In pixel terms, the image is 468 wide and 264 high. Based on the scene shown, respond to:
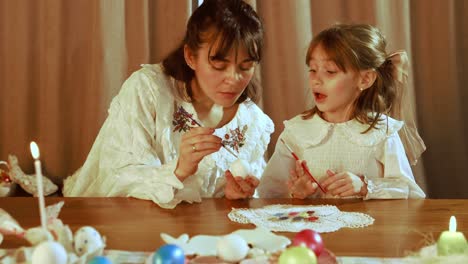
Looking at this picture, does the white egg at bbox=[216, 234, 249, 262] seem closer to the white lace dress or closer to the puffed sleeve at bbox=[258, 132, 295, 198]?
the white lace dress

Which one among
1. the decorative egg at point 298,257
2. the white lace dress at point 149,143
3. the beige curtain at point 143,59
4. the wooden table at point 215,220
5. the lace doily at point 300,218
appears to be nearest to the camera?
the decorative egg at point 298,257

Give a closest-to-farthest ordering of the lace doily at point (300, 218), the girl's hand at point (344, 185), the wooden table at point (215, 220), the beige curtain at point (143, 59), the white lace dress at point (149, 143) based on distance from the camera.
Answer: the wooden table at point (215, 220) → the lace doily at point (300, 218) → the girl's hand at point (344, 185) → the white lace dress at point (149, 143) → the beige curtain at point (143, 59)

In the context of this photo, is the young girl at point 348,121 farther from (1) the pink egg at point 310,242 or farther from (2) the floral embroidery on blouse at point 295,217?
(1) the pink egg at point 310,242

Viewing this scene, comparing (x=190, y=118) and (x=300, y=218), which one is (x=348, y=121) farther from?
(x=300, y=218)

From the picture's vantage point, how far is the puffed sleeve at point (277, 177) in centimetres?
163

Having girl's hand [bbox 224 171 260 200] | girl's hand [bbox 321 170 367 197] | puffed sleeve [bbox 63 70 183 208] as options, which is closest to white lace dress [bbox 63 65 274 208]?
puffed sleeve [bbox 63 70 183 208]

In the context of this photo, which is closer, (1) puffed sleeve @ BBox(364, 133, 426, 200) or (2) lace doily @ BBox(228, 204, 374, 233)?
(2) lace doily @ BBox(228, 204, 374, 233)

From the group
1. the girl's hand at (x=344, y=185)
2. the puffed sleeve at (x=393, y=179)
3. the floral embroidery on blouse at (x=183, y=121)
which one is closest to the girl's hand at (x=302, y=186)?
the girl's hand at (x=344, y=185)

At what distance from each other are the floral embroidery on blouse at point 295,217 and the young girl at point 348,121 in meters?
0.39

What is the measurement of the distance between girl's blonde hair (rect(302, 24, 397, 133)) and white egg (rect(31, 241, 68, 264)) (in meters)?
1.07

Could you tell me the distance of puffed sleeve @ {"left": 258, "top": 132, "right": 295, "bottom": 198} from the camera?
1.63 meters

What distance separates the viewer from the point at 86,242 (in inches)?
31.4

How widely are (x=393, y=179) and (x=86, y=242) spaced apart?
963 millimetres

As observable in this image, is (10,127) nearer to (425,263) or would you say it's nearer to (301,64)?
(301,64)
